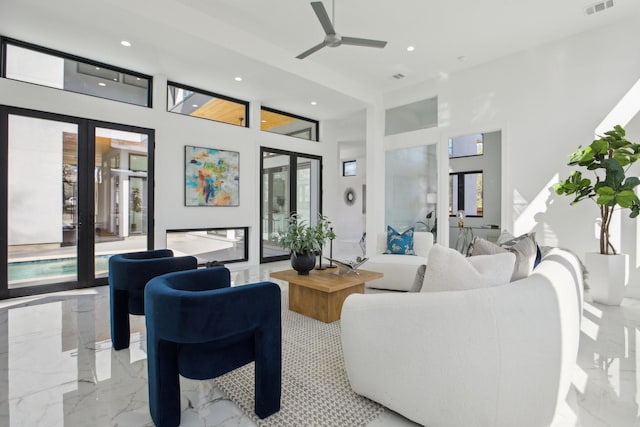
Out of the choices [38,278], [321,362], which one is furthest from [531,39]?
[38,278]

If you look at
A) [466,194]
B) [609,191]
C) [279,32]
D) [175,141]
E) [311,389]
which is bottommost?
[311,389]

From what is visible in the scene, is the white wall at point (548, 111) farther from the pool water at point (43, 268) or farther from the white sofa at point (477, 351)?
the pool water at point (43, 268)

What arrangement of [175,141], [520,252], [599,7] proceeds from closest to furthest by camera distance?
[520,252] < [599,7] < [175,141]

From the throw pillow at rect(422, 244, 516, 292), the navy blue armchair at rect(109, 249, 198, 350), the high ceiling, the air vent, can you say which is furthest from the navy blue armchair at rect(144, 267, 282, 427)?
the air vent

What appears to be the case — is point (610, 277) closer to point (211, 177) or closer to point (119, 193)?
point (211, 177)

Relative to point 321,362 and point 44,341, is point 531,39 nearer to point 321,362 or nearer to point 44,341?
point 321,362

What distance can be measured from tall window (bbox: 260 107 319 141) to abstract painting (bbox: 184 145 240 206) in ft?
3.69

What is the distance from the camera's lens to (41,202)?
3.98 m

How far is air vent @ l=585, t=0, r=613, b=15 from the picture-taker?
361 centimetres

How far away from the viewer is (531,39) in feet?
14.3

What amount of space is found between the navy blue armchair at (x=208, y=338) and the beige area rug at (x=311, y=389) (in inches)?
5.5

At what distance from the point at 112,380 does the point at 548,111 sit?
576cm

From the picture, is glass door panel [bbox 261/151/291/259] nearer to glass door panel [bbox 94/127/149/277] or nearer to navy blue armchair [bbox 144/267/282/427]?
glass door panel [bbox 94/127/149/277]

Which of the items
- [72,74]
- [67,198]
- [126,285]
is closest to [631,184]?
[126,285]
